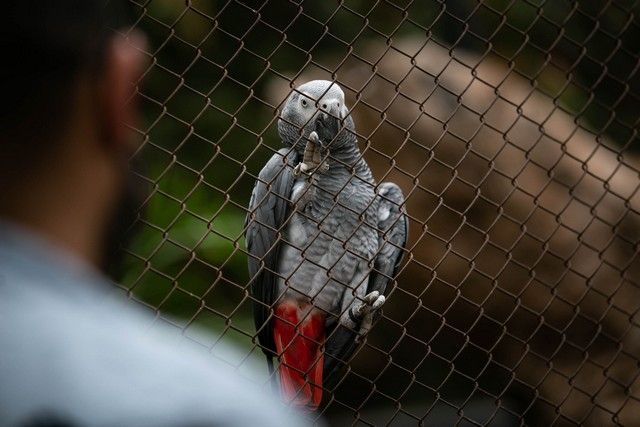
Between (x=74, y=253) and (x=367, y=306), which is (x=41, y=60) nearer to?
(x=74, y=253)

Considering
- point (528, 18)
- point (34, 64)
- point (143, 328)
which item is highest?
point (528, 18)

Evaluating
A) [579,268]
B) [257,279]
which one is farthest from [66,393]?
[579,268]

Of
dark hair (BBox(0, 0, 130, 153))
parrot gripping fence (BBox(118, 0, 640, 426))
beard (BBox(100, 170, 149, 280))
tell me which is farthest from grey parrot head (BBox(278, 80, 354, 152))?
dark hair (BBox(0, 0, 130, 153))

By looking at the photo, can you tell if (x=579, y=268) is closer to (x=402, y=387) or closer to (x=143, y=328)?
(x=402, y=387)

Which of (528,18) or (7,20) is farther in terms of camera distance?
(528,18)

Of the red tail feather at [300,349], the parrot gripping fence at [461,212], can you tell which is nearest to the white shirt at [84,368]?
the red tail feather at [300,349]

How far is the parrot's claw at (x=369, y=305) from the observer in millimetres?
2109

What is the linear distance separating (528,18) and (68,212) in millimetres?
3978

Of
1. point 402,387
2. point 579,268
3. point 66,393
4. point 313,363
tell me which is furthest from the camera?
point 402,387

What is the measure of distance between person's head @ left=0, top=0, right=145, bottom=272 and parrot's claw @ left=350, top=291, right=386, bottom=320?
1492mm

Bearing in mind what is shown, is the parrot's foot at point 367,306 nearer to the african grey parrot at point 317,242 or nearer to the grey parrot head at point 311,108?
the african grey parrot at point 317,242

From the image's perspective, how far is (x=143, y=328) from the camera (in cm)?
60

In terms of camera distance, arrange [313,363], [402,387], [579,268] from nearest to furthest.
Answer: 1. [313,363]
2. [579,268]
3. [402,387]

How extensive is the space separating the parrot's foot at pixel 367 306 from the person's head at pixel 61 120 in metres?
1.49
